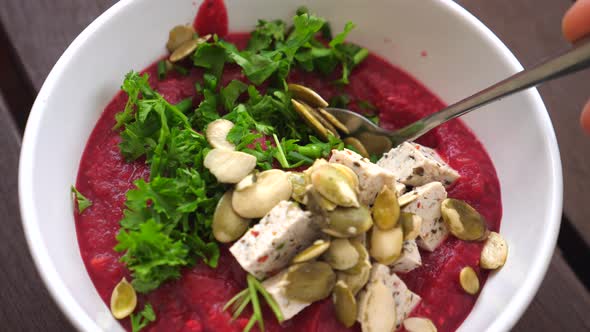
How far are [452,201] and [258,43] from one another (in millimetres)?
826

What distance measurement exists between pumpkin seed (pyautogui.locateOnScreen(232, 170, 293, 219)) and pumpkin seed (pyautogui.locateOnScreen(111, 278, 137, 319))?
14.0 inches

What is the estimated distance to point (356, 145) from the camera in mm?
1959

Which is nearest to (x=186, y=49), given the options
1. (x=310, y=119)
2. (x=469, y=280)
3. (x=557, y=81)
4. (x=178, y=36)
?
(x=178, y=36)

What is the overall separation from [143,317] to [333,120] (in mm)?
862

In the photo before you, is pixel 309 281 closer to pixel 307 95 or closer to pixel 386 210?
pixel 386 210

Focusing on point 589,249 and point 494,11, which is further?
point 494,11

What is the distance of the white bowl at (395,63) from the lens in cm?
152

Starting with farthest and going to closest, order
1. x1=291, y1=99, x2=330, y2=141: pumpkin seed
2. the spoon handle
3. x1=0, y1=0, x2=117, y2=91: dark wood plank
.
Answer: x1=0, y1=0, x2=117, y2=91: dark wood plank < x1=291, y1=99, x2=330, y2=141: pumpkin seed < the spoon handle

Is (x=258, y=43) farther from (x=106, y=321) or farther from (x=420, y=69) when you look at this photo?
(x=106, y=321)

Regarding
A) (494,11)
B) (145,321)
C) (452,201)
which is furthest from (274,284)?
(494,11)

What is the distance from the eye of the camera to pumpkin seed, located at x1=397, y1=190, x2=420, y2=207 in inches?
65.9

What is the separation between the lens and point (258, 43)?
1960mm

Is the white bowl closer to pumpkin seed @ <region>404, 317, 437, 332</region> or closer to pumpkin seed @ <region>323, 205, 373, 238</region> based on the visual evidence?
pumpkin seed @ <region>404, 317, 437, 332</region>

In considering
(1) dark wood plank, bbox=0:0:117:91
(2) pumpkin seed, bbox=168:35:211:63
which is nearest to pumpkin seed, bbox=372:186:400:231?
(2) pumpkin seed, bbox=168:35:211:63
